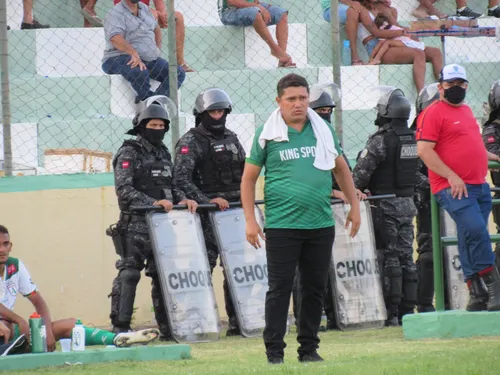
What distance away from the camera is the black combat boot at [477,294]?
31.3ft

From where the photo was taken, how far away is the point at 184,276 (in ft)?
36.0

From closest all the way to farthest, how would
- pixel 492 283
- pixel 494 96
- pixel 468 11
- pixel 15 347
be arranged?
1. pixel 15 347
2. pixel 492 283
3. pixel 494 96
4. pixel 468 11

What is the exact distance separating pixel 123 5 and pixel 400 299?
A: 506 cm

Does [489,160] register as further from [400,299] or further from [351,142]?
[351,142]

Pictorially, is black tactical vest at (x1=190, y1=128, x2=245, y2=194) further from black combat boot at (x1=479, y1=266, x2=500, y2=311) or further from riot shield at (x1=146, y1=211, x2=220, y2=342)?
black combat boot at (x1=479, y1=266, x2=500, y2=311)

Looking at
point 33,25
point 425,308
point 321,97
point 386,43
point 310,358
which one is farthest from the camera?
point 386,43

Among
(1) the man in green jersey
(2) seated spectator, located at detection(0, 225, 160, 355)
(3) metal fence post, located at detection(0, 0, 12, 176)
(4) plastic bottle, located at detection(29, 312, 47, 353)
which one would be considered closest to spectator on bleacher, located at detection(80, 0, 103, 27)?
(3) metal fence post, located at detection(0, 0, 12, 176)

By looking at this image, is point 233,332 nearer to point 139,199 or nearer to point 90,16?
point 139,199

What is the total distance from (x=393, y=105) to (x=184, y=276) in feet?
8.69

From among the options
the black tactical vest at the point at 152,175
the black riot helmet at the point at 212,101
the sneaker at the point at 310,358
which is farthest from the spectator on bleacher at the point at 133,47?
the sneaker at the point at 310,358

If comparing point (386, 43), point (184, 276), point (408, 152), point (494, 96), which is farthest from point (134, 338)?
point (386, 43)

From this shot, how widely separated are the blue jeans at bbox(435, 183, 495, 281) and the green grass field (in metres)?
0.59

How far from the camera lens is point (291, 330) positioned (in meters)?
11.5

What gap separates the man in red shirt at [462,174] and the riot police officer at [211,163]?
236 cm
